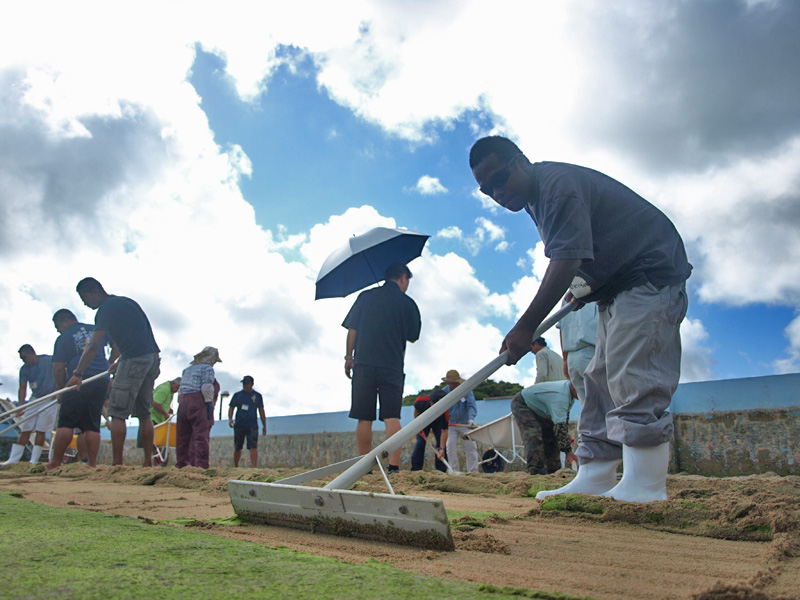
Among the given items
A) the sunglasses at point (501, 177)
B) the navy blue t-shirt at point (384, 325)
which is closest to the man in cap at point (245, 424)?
the navy blue t-shirt at point (384, 325)

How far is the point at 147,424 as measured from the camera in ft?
19.6

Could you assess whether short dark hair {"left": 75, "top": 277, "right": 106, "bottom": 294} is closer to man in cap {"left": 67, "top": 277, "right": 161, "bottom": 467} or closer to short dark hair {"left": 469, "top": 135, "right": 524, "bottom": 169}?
man in cap {"left": 67, "top": 277, "right": 161, "bottom": 467}

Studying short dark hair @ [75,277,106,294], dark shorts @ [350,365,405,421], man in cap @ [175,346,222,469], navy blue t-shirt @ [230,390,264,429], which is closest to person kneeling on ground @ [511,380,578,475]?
dark shorts @ [350,365,405,421]

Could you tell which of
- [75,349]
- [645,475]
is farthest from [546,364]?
[75,349]

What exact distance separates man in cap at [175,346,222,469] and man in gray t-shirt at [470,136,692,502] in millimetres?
5075

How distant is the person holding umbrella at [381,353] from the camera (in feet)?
14.9

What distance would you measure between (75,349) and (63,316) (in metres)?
0.58

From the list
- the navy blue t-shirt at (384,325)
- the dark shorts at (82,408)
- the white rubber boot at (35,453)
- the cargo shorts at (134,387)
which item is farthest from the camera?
the white rubber boot at (35,453)

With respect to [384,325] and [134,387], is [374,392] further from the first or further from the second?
[134,387]

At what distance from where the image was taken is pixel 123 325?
581 cm

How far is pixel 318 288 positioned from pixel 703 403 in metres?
5.09

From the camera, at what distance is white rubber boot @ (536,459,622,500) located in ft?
8.57

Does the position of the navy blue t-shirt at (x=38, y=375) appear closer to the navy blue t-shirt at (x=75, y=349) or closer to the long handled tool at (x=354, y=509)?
the navy blue t-shirt at (x=75, y=349)

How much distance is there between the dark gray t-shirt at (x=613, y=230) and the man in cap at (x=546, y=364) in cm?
382
